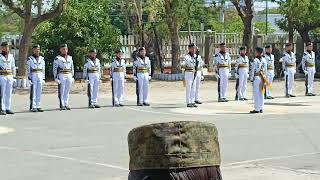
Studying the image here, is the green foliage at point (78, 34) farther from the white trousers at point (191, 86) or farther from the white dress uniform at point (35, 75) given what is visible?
the white dress uniform at point (35, 75)

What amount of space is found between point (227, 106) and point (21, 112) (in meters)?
6.13

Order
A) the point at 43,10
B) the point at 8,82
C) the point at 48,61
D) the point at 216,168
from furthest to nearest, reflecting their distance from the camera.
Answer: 1. the point at 48,61
2. the point at 43,10
3. the point at 8,82
4. the point at 216,168

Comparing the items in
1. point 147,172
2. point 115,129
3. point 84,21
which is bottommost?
point 115,129

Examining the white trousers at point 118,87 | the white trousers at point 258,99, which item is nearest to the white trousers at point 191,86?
the white trousers at point 118,87

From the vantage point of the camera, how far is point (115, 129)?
→ 15.9 metres

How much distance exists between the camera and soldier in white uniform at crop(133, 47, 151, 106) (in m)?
22.1

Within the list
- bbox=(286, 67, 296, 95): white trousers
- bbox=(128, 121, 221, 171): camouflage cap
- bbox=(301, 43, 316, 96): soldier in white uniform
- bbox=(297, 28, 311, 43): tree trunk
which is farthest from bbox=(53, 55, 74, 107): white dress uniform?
bbox=(297, 28, 311, 43): tree trunk

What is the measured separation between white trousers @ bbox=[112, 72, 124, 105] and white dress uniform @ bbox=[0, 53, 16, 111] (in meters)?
3.48

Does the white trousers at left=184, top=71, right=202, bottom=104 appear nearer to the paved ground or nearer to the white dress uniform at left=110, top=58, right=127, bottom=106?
the paved ground

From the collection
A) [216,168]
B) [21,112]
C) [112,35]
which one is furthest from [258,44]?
[216,168]

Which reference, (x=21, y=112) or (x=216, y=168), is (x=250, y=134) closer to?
(x=21, y=112)

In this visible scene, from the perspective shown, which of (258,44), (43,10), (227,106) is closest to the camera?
(227,106)

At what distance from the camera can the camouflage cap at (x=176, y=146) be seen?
3.83 metres

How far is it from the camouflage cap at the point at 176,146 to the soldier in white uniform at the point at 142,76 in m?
18.1
